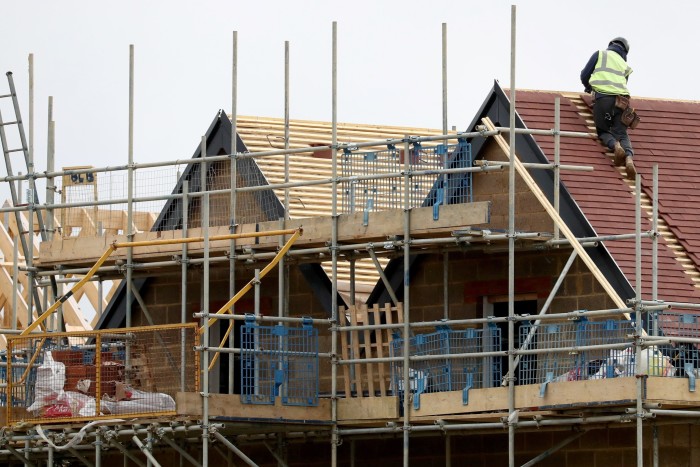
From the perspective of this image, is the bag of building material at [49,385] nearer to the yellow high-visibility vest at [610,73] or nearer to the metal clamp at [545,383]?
the metal clamp at [545,383]

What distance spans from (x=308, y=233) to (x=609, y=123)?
506 centimetres

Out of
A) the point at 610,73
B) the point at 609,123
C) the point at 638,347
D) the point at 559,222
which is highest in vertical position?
the point at 610,73

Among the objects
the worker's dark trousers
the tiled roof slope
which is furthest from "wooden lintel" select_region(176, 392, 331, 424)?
the worker's dark trousers

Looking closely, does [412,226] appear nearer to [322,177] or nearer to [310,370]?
[310,370]

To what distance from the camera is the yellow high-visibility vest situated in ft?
126

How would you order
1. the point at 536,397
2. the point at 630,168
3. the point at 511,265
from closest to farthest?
1. the point at 536,397
2. the point at 511,265
3. the point at 630,168

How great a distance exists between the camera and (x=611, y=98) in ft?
126

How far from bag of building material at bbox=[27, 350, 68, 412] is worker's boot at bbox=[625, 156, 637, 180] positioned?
9187 mm

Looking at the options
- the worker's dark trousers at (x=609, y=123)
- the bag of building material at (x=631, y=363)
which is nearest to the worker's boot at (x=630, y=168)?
the worker's dark trousers at (x=609, y=123)

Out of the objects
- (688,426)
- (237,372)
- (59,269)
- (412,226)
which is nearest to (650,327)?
(688,426)

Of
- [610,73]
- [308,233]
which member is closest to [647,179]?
[610,73]

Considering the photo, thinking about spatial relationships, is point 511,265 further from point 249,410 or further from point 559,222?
point 249,410

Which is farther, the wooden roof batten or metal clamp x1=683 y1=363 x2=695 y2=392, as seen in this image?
the wooden roof batten

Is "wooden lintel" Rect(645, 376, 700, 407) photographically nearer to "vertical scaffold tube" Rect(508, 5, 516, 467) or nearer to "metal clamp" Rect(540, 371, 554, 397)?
"metal clamp" Rect(540, 371, 554, 397)
